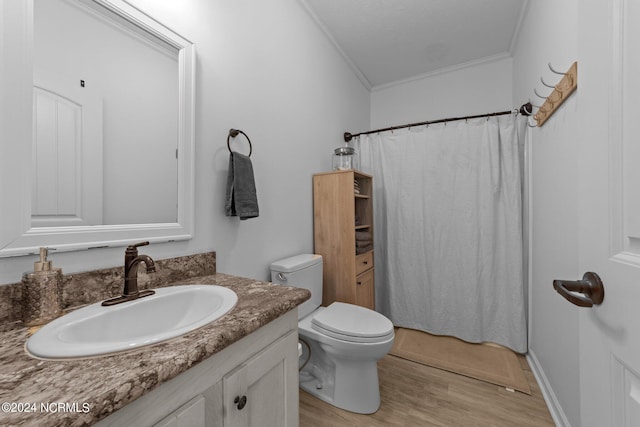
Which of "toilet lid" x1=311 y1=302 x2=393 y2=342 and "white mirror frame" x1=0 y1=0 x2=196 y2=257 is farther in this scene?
"toilet lid" x1=311 y1=302 x2=393 y2=342

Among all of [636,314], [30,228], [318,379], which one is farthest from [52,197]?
[318,379]

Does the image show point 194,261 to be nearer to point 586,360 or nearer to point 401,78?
point 586,360

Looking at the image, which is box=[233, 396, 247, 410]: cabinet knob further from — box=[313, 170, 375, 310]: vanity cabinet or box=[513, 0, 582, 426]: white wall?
box=[513, 0, 582, 426]: white wall

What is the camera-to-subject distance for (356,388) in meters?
1.38

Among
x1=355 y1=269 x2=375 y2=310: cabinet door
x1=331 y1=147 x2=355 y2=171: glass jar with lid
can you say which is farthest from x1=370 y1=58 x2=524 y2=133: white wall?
x1=355 y1=269 x2=375 y2=310: cabinet door

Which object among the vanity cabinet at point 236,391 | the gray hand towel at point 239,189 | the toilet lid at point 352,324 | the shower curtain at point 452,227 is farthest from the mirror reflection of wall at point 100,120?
the shower curtain at point 452,227

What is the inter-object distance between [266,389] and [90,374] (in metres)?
0.45

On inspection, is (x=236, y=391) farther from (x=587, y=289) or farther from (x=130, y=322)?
(x=587, y=289)

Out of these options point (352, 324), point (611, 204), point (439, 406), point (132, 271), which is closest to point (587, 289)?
point (611, 204)

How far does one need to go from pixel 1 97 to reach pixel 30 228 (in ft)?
1.13

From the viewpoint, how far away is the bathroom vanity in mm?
371

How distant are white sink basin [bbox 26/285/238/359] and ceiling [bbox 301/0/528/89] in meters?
2.08

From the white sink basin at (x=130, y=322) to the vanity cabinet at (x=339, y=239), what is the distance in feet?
3.64

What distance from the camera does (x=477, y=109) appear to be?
2.42m
